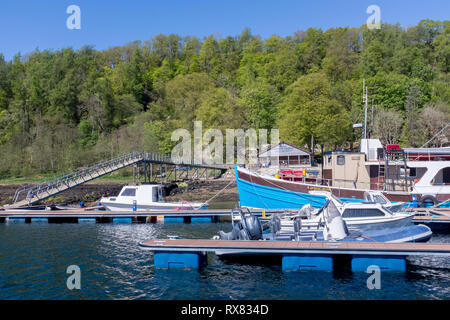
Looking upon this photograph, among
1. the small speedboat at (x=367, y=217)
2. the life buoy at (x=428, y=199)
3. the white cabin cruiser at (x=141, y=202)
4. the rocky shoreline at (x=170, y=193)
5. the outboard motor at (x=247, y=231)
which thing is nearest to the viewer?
the outboard motor at (x=247, y=231)

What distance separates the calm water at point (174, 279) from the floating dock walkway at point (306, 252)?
386 millimetres

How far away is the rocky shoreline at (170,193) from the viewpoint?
4537cm

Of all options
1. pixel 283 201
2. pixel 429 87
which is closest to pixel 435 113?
pixel 429 87

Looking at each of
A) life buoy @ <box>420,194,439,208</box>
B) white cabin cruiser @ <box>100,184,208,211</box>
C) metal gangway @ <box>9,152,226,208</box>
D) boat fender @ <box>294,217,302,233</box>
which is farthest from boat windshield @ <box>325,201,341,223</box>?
metal gangway @ <box>9,152,226,208</box>

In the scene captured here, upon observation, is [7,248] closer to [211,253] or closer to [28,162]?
[211,253]

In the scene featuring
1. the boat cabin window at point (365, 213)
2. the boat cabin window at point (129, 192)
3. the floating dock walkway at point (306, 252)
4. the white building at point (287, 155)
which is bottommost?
the floating dock walkway at point (306, 252)

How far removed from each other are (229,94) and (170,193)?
3715cm


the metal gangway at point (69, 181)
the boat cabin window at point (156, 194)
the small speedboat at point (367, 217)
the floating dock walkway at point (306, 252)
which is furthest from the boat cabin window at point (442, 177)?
the metal gangway at point (69, 181)

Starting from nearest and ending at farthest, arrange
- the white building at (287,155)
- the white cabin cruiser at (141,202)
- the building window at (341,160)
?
the building window at (341,160)
the white cabin cruiser at (141,202)
the white building at (287,155)

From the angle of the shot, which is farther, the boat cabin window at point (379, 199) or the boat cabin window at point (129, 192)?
the boat cabin window at point (129, 192)

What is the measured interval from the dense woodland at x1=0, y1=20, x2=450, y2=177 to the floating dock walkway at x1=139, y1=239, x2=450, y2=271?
3912 centimetres

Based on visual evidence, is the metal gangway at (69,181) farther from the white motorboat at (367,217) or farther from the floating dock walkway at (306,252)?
the white motorboat at (367,217)

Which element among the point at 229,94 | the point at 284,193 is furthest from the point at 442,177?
the point at 229,94

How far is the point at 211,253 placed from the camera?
60.8ft
